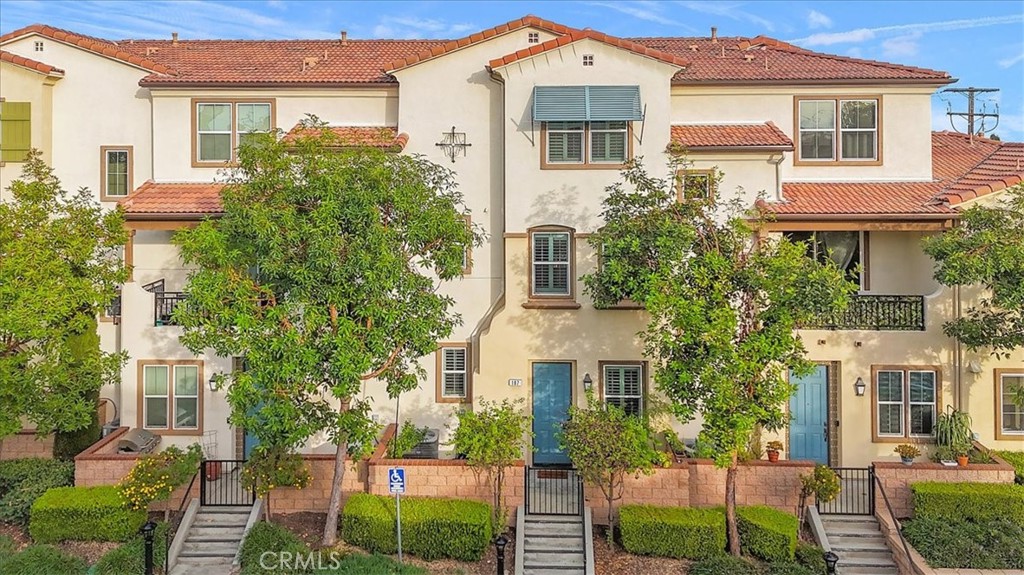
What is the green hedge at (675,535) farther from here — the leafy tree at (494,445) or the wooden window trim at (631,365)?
the wooden window trim at (631,365)

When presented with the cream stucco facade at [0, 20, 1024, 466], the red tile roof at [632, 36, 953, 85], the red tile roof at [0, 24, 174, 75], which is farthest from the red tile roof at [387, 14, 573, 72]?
the red tile roof at [0, 24, 174, 75]

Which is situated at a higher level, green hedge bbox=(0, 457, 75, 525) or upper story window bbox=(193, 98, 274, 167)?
upper story window bbox=(193, 98, 274, 167)

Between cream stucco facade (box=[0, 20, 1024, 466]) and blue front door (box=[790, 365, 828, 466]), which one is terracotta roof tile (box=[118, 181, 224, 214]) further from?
blue front door (box=[790, 365, 828, 466])

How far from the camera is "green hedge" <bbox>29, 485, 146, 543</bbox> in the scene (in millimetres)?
13898

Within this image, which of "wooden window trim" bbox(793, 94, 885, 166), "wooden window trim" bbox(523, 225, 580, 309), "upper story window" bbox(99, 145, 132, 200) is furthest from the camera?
"upper story window" bbox(99, 145, 132, 200)

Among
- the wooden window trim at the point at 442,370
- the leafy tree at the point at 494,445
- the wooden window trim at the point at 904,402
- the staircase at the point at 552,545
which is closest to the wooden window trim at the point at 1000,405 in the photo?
the wooden window trim at the point at 904,402

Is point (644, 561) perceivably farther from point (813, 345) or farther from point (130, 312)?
point (130, 312)

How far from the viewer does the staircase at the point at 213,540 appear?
44.1 ft

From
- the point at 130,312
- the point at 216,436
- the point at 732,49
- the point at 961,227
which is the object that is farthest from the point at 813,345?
the point at 130,312

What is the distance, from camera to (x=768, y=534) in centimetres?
1312

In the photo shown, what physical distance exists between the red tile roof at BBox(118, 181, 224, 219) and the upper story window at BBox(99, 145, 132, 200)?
0.44 m

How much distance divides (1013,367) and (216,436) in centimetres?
1931

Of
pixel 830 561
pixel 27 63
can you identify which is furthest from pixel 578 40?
pixel 27 63

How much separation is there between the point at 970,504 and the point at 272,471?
14289 millimetres
